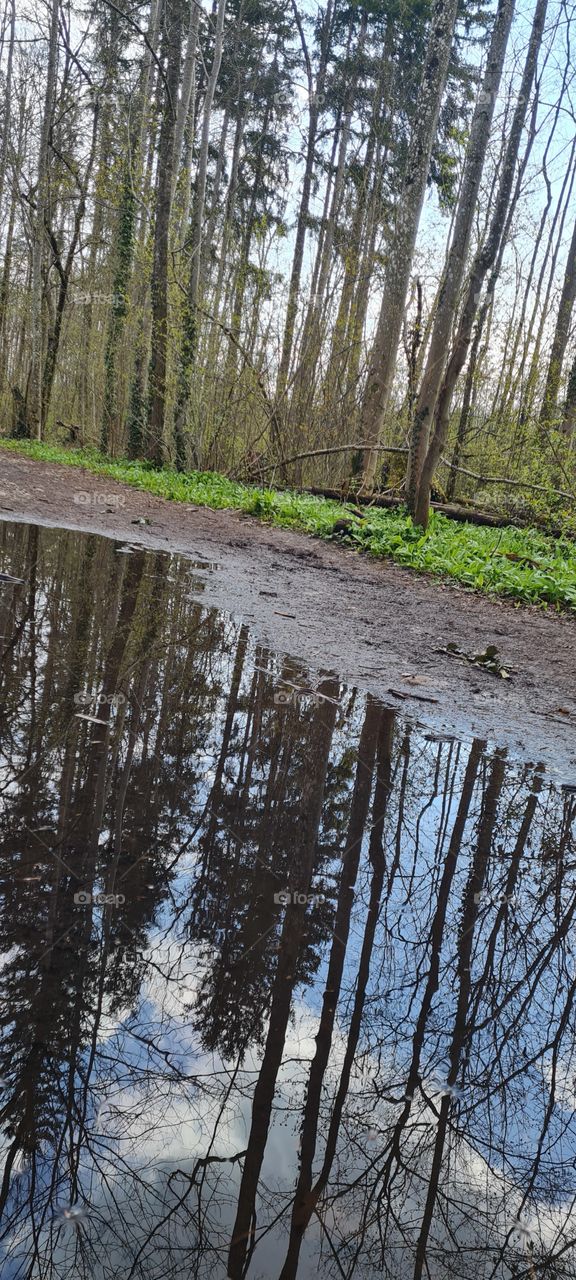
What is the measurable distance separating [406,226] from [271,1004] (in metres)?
12.6

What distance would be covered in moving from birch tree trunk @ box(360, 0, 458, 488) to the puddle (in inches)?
435

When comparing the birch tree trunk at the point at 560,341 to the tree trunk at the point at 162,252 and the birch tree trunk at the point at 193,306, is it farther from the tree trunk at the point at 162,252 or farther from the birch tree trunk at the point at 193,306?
the tree trunk at the point at 162,252

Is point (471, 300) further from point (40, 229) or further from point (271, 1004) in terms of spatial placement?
point (40, 229)

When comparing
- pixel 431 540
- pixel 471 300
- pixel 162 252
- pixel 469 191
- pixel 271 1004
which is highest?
pixel 162 252

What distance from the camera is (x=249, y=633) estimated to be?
17.0 ft

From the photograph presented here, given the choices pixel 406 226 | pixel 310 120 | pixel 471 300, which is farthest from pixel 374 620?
pixel 310 120

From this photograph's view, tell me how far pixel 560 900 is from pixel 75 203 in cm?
2439

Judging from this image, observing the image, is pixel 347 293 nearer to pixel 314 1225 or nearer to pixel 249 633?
pixel 249 633

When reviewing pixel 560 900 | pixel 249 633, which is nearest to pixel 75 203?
pixel 249 633

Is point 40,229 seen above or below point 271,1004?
above

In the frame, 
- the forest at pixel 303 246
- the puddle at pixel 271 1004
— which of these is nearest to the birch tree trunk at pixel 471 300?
the forest at pixel 303 246

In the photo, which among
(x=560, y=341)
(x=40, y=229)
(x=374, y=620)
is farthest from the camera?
(x=40, y=229)

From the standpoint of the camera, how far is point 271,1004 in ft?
5.51

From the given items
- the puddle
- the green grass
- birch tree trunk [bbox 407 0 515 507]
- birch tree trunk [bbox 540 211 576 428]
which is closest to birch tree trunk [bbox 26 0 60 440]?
the green grass
